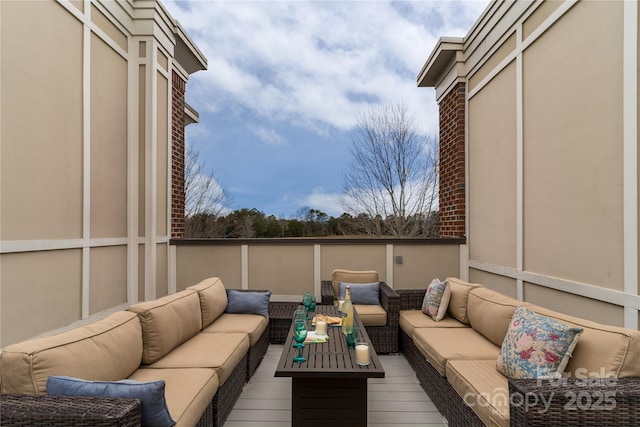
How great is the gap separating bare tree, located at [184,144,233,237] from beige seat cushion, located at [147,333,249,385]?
6.54m

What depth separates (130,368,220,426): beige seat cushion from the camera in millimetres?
1687

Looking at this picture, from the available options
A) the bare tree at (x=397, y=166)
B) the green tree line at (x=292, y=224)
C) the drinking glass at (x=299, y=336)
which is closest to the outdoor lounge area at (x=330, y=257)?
the drinking glass at (x=299, y=336)

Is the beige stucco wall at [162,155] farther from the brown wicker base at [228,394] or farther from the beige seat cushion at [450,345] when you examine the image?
the beige seat cushion at [450,345]

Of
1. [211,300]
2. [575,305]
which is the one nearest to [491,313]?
[575,305]

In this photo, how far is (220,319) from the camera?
3465 millimetres

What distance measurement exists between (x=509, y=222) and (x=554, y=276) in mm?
875

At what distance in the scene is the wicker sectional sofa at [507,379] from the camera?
1461mm

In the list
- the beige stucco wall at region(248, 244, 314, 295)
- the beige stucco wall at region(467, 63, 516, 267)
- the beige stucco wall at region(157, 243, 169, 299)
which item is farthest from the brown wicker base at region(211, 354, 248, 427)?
the beige stucco wall at region(467, 63, 516, 267)

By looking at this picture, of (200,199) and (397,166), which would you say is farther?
(200,199)

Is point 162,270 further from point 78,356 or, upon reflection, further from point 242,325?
point 78,356

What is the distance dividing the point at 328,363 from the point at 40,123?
305 centimetres

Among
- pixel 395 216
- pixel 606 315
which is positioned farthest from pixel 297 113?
pixel 606 315

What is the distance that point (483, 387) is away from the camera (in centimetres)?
195

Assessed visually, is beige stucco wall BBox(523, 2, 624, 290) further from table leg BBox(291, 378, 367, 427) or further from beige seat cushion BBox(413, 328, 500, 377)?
table leg BBox(291, 378, 367, 427)
